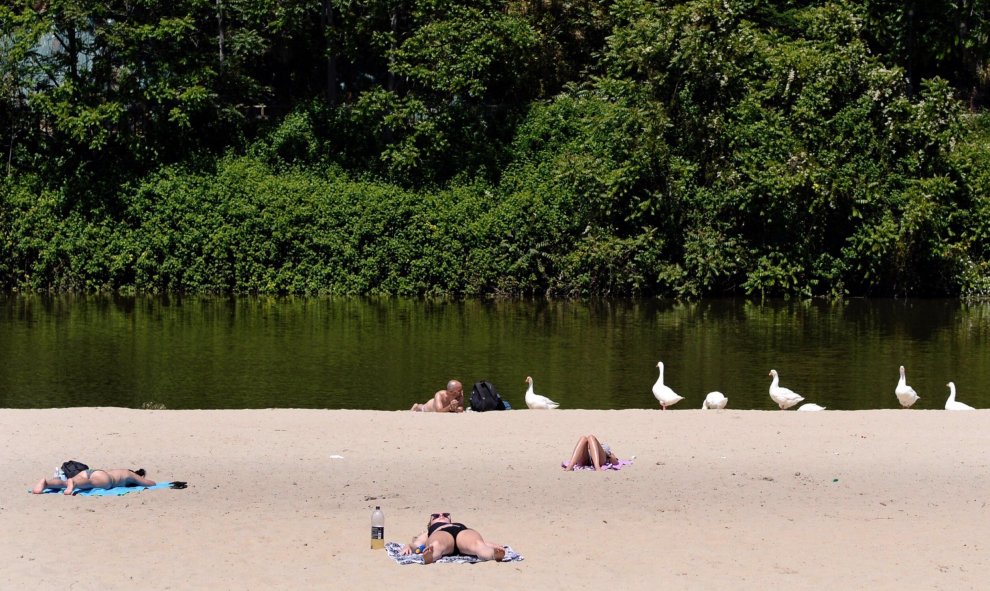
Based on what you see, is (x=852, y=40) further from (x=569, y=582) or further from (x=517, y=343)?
(x=569, y=582)

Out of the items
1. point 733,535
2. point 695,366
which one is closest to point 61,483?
point 733,535

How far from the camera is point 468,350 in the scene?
31953 mm

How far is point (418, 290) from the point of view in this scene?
43.9 m

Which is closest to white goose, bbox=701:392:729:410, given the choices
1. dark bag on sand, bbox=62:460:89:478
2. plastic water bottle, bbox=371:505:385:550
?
plastic water bottle, bbox=371:505:385:550

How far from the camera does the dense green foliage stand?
4194 centimetres

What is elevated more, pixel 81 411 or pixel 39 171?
pixel 39 171

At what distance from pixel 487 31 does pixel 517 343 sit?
502 inches

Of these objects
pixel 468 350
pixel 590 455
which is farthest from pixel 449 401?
pixel 468 350

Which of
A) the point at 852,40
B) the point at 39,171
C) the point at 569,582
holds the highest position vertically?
the point at 852,40

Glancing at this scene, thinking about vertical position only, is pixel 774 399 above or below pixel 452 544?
above

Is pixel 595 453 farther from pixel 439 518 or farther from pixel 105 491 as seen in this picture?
pixel 105 491

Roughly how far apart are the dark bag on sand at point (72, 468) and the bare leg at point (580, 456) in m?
5.67

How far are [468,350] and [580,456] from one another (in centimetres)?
1380

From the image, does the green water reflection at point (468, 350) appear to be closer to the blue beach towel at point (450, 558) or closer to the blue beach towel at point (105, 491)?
the blue beach towel at point (105, 491)
